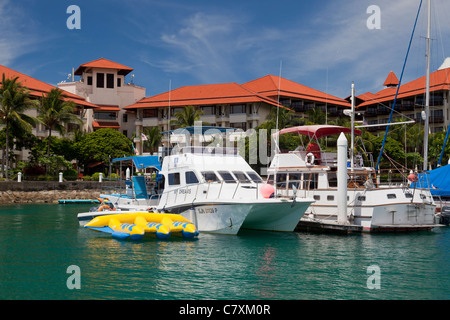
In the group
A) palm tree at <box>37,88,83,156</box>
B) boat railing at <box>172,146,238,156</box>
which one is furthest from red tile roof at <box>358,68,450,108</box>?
boat railing at <box>172,146,238,156</box>

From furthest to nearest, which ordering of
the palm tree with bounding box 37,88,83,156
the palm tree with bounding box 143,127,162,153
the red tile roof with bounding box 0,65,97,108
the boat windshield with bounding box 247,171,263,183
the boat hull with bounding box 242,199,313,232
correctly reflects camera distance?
the palm tree with bounding box 143,127,162,153
the red tile roof with bounding box 0,65,97,108
the palm tree with bounding box 37,88,83,156
the boat windshield with bounding box 247,171,263,183
the boat hull with bounding box 242,199,313,232

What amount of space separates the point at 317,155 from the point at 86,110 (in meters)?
60.0

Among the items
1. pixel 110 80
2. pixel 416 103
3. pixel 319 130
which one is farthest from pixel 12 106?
pixel 416 103

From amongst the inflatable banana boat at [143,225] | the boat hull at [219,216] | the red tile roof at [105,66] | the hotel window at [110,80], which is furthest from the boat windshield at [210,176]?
the hotel window at [110,80]

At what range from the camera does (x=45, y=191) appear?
50.8 metres

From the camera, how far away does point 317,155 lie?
88.5ft

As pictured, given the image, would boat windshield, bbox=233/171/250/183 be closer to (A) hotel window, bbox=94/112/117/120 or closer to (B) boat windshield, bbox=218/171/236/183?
(B) boat windshield, bbox=218/171/236/183

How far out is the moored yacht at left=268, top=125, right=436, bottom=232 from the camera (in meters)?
22.4

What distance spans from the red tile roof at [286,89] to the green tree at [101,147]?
25684 mm

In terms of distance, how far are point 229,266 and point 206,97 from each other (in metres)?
62.6

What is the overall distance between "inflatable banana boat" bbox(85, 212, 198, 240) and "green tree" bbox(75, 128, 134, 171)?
4371 cm

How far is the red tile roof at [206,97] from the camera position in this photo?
239ft

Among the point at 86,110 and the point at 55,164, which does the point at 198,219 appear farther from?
the point at 86,110

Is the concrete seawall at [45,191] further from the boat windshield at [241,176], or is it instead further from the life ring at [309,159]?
the boat windshield at [241,176]
